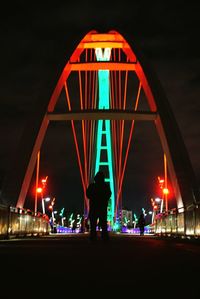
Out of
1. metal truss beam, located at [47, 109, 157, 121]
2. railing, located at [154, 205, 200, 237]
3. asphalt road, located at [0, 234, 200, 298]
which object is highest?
metal truss beam, located at [47, 109, 157, 121]

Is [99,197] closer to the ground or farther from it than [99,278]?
farther from it

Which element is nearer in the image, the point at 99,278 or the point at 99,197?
the point at 99,278

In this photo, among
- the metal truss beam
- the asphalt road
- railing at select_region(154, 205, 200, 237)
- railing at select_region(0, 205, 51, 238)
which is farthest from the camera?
the metal truss beam

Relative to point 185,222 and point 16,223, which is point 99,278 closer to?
point 185,222

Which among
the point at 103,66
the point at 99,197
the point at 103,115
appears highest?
the point at 103,66

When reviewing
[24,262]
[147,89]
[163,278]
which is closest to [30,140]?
[147,89]

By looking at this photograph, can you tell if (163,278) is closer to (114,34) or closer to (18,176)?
(18,176)

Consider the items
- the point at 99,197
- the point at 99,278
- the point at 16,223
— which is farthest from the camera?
the point at 16,223

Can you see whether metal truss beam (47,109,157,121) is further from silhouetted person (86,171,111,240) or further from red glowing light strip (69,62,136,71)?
silhouetted person (86,171,111,240)

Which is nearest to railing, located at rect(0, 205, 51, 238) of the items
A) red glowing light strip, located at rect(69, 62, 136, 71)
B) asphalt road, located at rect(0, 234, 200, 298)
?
asphalt road, located at rect(0, 234, 200, 298)

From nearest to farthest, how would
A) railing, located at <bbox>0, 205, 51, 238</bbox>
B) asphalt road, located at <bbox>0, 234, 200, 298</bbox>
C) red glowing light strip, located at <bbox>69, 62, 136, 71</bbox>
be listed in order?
asphalt road, located at <bbox>0, 234, 200, 298</bbox> → railing, located at <bbox>0, 205, 51, 238</bbox> → red glowing light strip, located at <bbox>69, 62, 136, 71</bbox>

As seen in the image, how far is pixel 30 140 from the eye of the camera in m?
27.6

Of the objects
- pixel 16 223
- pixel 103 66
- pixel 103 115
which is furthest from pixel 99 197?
pixel 103 66

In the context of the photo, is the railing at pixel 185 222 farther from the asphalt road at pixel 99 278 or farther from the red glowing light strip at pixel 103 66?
the red glowing light strip at pixel 103 66
